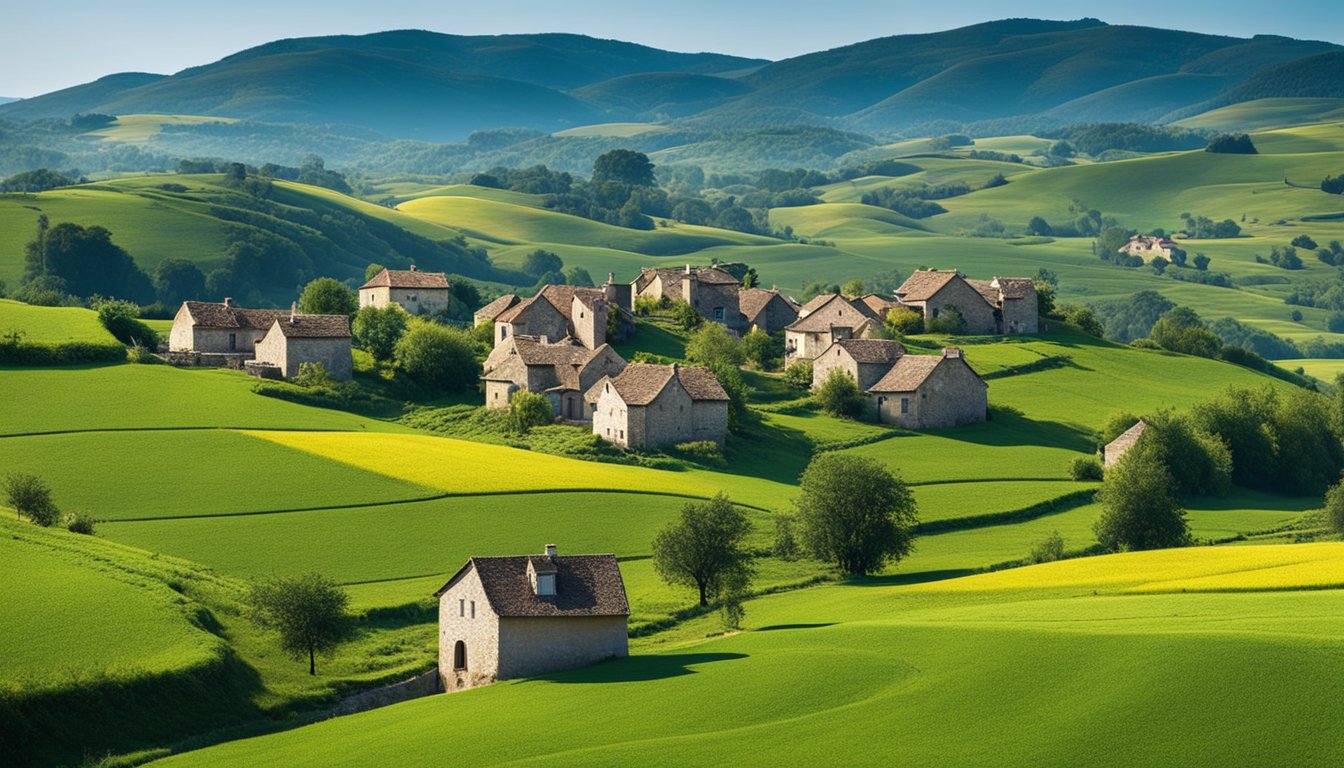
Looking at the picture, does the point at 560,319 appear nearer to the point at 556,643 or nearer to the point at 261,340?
the point at 261,340

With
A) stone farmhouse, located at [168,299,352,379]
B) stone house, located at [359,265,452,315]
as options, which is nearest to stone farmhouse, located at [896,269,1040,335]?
stone house, located at [359,265,452,315]

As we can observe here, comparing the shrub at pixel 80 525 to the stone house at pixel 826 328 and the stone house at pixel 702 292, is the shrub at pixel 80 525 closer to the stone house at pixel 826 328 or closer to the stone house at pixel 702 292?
the stone house at pixel 826 328

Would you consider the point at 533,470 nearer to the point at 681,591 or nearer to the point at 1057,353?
the point at 681,591

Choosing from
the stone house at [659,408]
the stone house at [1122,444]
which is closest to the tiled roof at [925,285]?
the stone house at [1122,444]

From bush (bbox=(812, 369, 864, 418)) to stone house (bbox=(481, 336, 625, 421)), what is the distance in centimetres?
1365

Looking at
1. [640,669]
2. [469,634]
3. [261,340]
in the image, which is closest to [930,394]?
[261,340]

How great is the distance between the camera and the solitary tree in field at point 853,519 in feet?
246

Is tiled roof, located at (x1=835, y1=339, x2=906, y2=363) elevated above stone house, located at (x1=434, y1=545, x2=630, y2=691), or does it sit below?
above

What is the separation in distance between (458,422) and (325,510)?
26570mm

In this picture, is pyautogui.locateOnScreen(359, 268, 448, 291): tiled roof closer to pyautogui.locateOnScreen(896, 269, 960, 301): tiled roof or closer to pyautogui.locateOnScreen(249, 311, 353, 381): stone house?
pyautogui.locateOnScreen(249, 311, 353, 381): stone house

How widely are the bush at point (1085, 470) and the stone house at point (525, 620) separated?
46068 millimetres

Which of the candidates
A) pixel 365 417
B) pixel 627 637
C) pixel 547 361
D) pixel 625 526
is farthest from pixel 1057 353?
pixel 627 637

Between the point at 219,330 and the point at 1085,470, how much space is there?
5415 cm

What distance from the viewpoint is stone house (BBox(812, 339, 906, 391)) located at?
114 m
